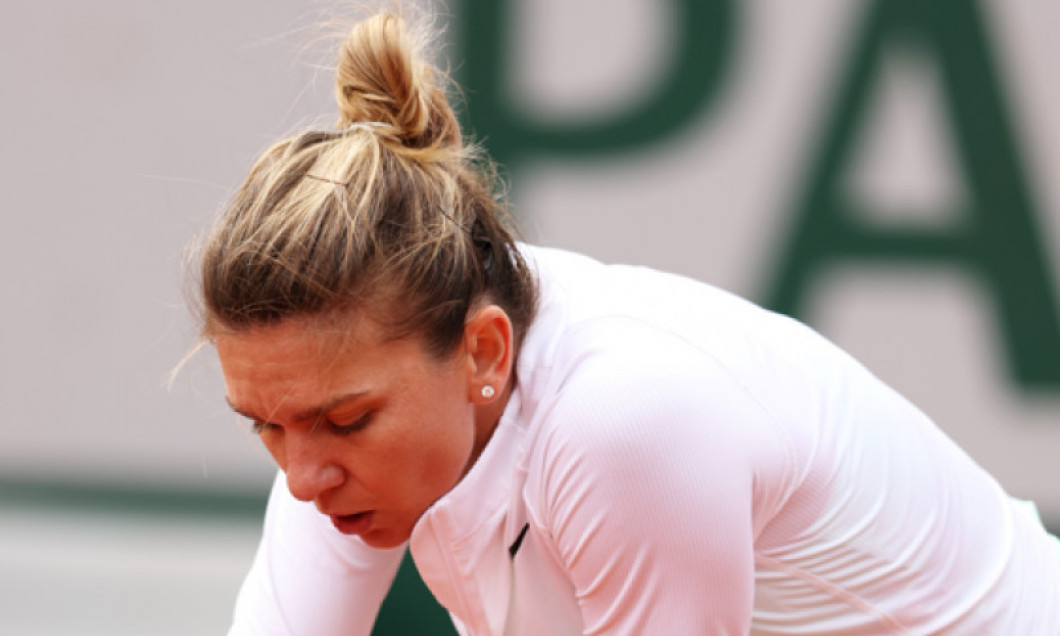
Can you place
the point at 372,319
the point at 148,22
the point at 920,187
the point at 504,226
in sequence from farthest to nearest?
the point at 148,22
the point at 920,187
the point at 504,226
the point at 372,319

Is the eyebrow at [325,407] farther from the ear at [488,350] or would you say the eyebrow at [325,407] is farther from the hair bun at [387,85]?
the hair bun at [387,85]

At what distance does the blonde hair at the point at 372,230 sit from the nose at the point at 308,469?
3.9 inches

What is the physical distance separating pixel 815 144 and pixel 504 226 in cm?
92

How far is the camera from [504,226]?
39.9 inches

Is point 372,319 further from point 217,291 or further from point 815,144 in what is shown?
point 815,144

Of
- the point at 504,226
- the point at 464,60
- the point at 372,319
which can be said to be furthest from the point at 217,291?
the point at 464,60

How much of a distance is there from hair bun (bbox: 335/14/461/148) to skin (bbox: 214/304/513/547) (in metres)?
0.16

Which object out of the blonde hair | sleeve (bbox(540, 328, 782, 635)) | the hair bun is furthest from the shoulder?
the hair bun

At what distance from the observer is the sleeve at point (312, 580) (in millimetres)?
1153

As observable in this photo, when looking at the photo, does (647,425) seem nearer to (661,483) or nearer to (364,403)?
(661,483)

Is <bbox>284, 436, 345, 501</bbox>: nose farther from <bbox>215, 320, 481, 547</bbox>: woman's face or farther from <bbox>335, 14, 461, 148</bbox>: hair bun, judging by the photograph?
<bbox>335, 14, 461, 148</bbox>: hair bun

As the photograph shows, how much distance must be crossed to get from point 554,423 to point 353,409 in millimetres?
143

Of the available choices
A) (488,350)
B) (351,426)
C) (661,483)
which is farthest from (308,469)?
(661,483)

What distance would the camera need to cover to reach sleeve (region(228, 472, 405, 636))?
115 cm
